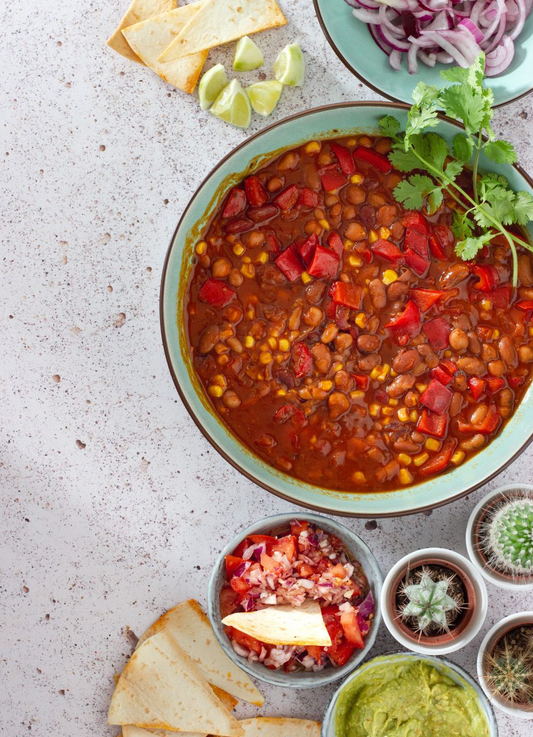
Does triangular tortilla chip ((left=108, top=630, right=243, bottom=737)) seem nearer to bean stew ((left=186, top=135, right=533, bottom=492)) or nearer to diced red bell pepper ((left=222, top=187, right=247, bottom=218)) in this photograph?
bean stew ((left=186, top=135, right=533, bottom=492))

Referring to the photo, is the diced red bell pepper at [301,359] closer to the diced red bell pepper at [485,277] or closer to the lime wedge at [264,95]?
the diced red bell pepper at [485,277]

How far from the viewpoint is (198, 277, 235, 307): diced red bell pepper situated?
3.02 m

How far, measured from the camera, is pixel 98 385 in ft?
11.1

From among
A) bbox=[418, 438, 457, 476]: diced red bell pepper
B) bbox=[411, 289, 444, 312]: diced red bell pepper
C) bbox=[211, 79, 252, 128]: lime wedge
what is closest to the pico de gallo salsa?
bbox=[418, 438, 457, 476]: diced red bell pepper

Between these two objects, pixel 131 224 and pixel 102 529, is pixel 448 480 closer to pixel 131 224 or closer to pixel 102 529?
pixel 102 529

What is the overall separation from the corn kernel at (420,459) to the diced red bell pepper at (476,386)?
0.36 metres

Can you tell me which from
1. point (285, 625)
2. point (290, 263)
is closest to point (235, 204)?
point (290, 263)

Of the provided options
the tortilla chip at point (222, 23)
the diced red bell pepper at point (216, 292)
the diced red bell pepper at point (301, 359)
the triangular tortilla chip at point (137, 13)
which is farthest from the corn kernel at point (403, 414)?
the triangular tortilla chip at point (137, 13)

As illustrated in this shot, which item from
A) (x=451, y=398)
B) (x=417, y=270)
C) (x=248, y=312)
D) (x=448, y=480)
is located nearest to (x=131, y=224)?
(x=248, y=312)

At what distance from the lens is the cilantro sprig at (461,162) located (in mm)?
2730

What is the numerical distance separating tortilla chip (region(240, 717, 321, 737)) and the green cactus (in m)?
0.87

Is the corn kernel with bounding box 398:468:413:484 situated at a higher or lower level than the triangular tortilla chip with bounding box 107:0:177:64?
lower

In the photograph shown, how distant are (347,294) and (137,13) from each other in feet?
5.65

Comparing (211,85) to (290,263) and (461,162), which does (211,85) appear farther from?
(461,162)
